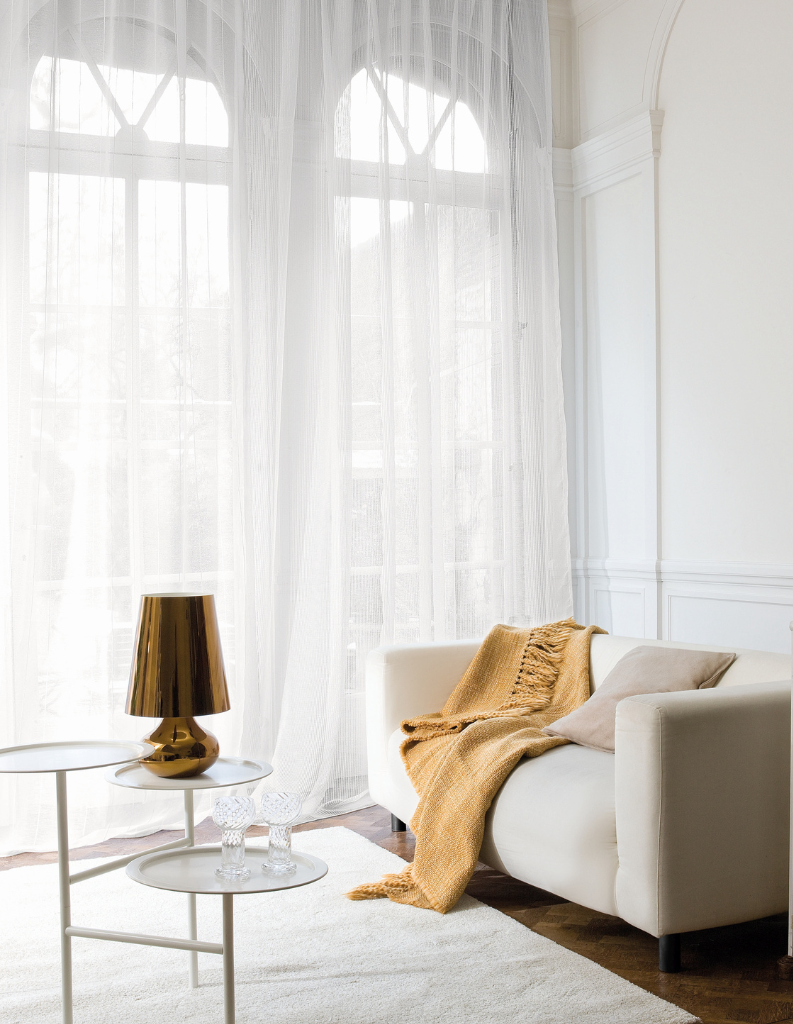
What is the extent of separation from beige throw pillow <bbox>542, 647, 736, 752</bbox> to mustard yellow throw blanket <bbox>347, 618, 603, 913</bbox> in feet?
0.24

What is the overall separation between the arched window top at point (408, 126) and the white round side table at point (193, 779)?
2.57m

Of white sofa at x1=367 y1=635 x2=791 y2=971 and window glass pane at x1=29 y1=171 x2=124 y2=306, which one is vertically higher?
Answer: window glass pane at x1=29 y1=171 x2=124 y2=306

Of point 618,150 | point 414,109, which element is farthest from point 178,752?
point 618,150

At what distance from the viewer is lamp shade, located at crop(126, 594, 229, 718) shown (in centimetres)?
212

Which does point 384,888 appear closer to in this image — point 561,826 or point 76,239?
point 561,826

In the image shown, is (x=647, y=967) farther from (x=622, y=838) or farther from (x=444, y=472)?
(x=444, y=472)

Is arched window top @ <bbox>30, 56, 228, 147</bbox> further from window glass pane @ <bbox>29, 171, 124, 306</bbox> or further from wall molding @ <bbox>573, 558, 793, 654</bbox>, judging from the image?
wall molding @ <bbox>573, 558, 793, 654</bbox>

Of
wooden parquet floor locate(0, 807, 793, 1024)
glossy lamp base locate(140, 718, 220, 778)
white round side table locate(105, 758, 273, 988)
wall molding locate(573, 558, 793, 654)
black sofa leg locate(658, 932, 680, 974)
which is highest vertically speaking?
wall molding locate(573, 558, 793, 654)

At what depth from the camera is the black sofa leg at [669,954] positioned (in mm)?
2277

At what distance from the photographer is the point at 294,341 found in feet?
12.9

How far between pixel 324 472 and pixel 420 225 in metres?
1.05

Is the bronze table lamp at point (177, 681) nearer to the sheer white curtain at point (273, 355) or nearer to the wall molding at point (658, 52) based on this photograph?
the sheer white curtain at point (273, 355)

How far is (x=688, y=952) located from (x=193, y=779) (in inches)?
47.5

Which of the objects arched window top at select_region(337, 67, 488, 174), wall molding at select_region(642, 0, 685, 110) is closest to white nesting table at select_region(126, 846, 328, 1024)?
arched window top at select_region(337, 67, 488, 174)
